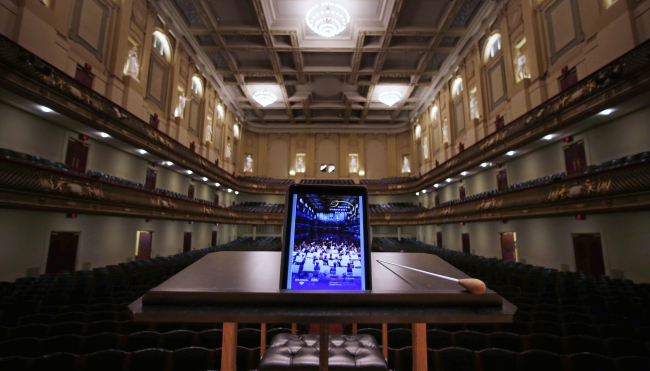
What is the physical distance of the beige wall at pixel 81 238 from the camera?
7984mm

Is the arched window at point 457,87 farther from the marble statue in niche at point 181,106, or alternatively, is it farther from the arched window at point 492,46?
the marble statue in niche at point 181,106

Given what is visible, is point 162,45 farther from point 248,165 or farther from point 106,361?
point 106,361

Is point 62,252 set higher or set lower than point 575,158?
lower

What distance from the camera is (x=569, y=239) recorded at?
33.3ft

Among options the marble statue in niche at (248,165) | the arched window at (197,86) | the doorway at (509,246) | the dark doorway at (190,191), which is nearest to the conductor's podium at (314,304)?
the doorway at (509,246)

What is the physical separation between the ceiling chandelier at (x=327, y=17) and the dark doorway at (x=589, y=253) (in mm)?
11968

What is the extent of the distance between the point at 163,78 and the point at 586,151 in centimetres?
1706

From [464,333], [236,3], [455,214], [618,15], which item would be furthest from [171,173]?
[618,15]

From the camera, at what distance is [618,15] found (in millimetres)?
7797

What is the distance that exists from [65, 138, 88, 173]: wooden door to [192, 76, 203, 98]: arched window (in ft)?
27.2

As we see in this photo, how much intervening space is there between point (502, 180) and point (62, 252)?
1736cm

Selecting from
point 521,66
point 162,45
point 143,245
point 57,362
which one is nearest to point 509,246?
point 521,66

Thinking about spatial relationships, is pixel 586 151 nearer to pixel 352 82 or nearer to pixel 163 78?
pixel 352 82

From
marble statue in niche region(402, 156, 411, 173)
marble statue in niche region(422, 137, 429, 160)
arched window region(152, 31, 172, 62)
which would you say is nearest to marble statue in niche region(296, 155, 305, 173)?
marble statue in niche region(402, 156, 411, 173)
